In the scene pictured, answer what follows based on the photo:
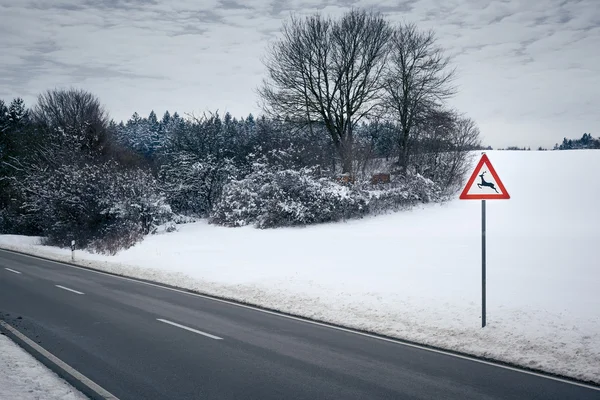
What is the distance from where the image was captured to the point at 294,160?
97.1 ft

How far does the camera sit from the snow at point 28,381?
582 centimetres

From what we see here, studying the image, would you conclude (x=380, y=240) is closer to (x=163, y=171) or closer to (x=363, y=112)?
(x=363, y=112)

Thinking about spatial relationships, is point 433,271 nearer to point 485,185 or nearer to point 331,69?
point 485,185

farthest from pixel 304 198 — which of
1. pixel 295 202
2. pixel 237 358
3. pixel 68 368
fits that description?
pixel 68 368

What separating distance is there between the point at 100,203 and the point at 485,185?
83.1 feet

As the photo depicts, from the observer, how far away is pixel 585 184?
3347 centimetres

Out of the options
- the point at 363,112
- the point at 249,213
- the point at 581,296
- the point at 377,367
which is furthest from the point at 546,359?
the point at 363,112

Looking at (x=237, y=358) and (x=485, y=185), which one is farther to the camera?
(x=485, y=185)

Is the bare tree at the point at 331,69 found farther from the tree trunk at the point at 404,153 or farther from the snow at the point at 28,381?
the snow at the point at 28,381

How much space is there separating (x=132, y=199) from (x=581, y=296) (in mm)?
24618

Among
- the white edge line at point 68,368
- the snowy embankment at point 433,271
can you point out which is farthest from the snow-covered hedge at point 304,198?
the white edge line at point 68,368

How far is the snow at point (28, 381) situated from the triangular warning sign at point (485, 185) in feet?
23.7

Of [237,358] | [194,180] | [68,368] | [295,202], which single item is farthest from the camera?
[194,180]

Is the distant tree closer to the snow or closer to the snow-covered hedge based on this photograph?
the snow-covered hedge
